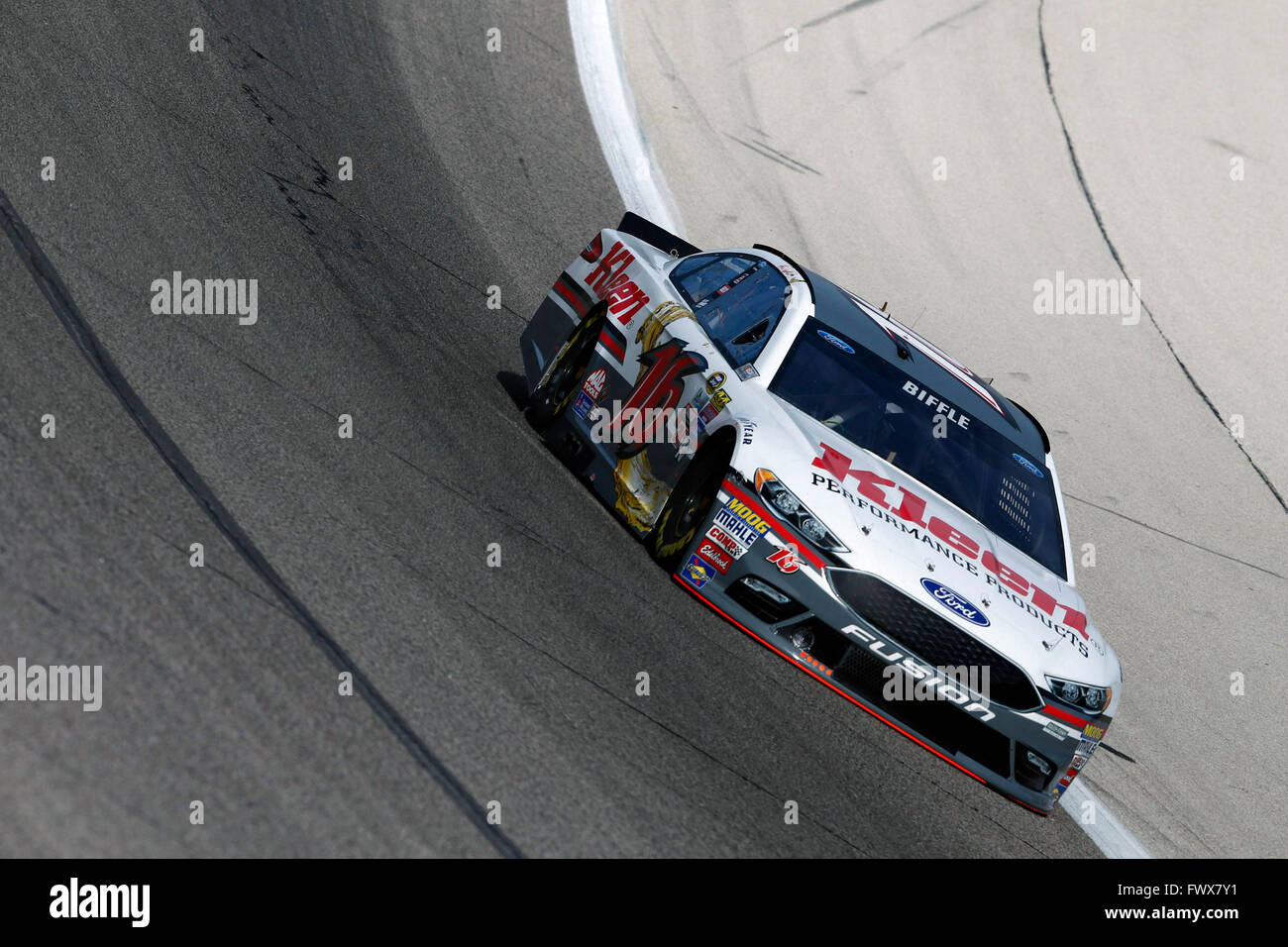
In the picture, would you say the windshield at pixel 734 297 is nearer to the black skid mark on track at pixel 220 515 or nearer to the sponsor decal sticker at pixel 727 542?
the sponsor decal sticker at pixel 727 542

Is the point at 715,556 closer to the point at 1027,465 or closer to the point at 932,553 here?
the point at 932,553

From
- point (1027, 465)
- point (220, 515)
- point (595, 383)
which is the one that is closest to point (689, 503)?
point (595, 383)

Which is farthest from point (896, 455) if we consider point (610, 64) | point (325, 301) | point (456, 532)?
point (610, 64)

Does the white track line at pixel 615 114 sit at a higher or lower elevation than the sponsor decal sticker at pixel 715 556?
higher

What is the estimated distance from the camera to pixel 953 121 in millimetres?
13602

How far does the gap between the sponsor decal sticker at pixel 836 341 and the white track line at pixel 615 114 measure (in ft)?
14.3

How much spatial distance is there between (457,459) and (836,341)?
2.07 metres

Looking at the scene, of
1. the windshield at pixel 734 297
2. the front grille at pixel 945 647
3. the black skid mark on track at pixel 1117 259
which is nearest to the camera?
the front grille at pixel 945 647

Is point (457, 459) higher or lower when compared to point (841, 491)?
higher

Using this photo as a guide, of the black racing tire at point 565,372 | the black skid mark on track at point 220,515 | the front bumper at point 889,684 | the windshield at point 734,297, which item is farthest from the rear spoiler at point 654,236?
the black skid mark on track at point 220,515

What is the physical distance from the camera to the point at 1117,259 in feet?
40.7

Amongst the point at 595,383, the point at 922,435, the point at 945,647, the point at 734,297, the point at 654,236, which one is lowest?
the point at 945,647

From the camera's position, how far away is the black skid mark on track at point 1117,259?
1036 centimetres
